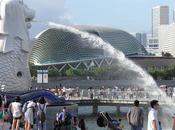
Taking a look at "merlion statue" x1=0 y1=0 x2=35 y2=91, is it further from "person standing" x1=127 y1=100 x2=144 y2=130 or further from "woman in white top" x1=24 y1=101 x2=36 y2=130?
"person standing" x1=127 y1=100 x2=144 y2=130

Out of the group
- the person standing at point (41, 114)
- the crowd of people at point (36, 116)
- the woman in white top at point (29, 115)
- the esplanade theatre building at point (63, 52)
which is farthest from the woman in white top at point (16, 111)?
the esplanade theatre building at point (63, 52)

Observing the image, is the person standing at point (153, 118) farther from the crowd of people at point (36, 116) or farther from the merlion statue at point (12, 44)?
the merlion statue at point (12, 44)

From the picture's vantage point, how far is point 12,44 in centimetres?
5059

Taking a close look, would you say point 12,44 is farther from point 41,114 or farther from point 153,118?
point 153,118

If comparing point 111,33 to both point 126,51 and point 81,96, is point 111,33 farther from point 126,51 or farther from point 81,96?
point 81,96

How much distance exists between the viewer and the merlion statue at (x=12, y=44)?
1969 inches

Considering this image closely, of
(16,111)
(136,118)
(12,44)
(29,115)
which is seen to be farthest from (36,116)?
(12,44)

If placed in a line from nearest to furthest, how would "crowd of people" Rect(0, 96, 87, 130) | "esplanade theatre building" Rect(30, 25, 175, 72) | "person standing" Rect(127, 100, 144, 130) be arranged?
"person standing" Rect(127, 100, 144, 130)
"crowd of people" Rect(0, 96, 87, 130)
"esplanade theatre building" Rect(30, 25, 175, 72)

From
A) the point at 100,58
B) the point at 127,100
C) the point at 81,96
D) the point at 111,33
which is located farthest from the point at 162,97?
the point at 111,33

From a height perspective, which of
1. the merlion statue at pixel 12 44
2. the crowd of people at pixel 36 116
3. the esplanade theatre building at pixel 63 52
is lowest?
the crowd of people at pixel 36 116

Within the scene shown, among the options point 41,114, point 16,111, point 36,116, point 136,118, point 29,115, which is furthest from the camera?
point 36,116

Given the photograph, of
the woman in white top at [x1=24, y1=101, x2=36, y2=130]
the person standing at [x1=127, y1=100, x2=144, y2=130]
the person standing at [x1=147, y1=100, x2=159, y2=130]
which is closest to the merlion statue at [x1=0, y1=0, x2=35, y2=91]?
the woman in white top at [x1=24, y1=101, x2=36, y2=130]

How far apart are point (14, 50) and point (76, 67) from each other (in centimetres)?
8815

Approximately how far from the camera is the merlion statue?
5001 centimetres
